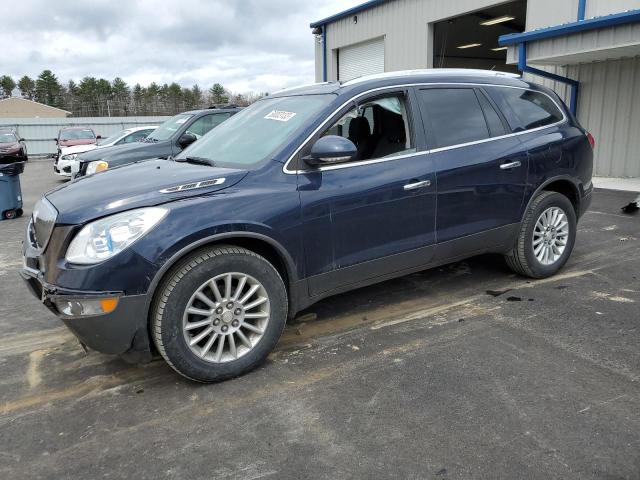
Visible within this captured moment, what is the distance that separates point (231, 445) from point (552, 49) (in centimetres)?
1135

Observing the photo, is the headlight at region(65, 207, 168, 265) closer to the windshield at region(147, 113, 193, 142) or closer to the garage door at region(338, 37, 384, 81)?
the windshield at region(147, 113, 193, 142)

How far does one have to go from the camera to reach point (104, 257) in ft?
9.41

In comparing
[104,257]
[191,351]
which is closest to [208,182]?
[104,257]

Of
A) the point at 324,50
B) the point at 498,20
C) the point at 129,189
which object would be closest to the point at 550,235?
the point at 129,189

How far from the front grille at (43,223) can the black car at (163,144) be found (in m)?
5.65

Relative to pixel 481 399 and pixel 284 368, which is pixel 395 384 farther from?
pixel 284 368

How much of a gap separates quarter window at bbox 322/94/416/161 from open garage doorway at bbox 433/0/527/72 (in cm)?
1245

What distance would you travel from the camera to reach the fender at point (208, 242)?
116 inches

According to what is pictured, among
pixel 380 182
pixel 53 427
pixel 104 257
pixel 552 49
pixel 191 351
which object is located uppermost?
pixel 552 49

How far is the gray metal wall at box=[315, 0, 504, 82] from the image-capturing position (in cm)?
1556

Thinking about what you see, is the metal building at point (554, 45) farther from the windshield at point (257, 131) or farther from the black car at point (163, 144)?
the windshield at point (257, 131)

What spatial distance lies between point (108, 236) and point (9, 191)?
7774 mm

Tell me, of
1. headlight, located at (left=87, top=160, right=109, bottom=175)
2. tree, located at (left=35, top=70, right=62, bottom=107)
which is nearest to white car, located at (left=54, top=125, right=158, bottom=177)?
headlight, located at (left=87, top=160, right=109, bottom=175)

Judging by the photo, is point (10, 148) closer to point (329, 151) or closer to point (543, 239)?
point (329, 151)
